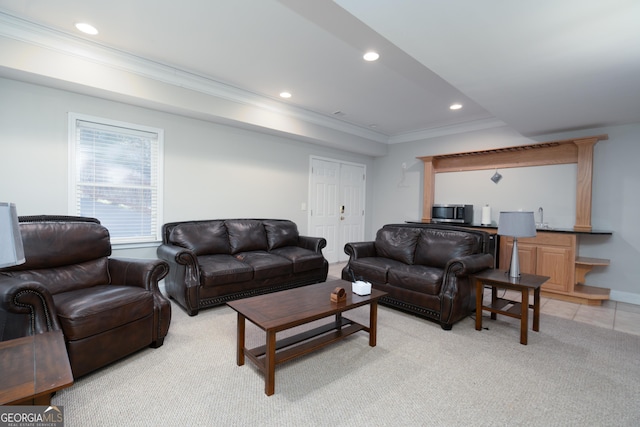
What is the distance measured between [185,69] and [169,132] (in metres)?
0.85

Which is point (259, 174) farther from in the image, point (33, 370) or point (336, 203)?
point (33, 370)

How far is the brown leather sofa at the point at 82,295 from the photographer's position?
1.83m

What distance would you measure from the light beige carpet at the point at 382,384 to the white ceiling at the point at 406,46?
2.36m

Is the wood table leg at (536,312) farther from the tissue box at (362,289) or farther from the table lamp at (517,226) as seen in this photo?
the tissue box at (362,289)

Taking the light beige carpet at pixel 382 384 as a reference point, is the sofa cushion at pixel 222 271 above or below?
above

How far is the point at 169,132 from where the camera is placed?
392 centimetres

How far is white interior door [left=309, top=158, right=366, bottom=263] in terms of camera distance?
5715mm

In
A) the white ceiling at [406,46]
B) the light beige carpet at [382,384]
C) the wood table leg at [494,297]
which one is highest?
the white ceiling at [406,46]

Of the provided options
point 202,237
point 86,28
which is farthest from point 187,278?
point 86,28

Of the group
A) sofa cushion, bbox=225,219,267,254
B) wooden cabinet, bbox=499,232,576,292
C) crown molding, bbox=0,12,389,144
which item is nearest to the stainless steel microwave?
Answer: wooden cabinet, bbox=499,232,576,292

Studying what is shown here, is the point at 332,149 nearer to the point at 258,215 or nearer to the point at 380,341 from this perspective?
the point at 258,215

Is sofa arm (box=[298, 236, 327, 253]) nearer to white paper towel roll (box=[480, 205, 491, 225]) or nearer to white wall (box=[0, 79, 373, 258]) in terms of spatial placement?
white wall (box=[0, 79, 373, 258])

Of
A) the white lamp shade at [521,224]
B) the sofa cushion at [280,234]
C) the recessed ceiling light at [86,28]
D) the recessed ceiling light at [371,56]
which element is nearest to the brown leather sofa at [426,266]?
the white lamp shade at [521,224]

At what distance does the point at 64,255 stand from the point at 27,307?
91 centimetres
